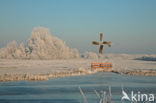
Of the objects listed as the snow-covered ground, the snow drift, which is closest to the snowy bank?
the snow-covered ground

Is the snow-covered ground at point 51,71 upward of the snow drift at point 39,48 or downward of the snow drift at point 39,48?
downward

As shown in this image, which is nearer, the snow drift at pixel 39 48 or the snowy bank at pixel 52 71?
the snowy bank at pixel 52 71

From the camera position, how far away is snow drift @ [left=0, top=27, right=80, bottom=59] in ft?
331

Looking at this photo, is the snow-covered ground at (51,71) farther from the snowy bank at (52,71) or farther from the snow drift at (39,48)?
the snow drift at (39,48)

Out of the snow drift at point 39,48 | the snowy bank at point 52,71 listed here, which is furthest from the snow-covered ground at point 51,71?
the snow drift at point 39,48

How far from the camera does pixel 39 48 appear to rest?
→ 101 metres

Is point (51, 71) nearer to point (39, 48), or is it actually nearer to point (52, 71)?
point (52, 71)

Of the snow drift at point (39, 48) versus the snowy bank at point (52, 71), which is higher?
the snow drift at point (39, 48)

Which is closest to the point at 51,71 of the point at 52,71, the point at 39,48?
the point at 52,71

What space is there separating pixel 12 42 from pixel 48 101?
89304 mm

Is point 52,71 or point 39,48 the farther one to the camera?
point 39,48

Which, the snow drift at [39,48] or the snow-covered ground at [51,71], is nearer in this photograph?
the snow-covered ground at [51,71]

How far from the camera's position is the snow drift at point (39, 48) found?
10075 cm

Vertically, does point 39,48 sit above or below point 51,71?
above
